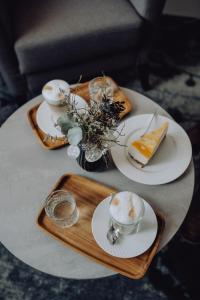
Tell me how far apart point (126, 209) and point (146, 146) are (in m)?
0.25

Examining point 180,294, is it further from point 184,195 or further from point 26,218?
point 26,218

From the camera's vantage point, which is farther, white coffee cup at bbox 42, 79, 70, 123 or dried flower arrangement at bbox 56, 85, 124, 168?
white coffee cup at bbox 42, 79, 70, 123

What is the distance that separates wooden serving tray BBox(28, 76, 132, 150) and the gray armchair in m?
0.32

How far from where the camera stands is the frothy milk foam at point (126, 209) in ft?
2.51

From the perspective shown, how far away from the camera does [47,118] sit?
1.07 meters

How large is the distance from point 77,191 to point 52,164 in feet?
0.40

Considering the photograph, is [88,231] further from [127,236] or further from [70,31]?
[70,31]

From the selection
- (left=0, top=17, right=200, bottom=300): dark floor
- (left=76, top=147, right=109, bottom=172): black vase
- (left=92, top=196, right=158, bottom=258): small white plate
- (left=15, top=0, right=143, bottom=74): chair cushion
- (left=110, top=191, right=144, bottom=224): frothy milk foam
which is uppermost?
(left=15, top=0, right=143, bottom=74): chair cushion

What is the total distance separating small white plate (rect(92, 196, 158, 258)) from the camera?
2.69 feet

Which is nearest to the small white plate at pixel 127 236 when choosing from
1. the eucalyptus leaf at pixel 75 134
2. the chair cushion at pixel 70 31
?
the eucalyptus leaf at pixel 75 134

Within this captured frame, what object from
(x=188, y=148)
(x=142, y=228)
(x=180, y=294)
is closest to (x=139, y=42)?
(x=188, y=148)

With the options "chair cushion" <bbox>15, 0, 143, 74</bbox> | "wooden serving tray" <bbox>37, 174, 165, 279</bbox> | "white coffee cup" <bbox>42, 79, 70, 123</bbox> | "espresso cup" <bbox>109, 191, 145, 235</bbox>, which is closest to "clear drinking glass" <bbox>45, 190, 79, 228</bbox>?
"wooden serving tray" <bbox>37, 174, 165, 279</bbox>

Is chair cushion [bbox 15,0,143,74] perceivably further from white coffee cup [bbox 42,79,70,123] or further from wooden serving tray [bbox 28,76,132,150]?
white coffee cup [bbox 42,79,70,123]

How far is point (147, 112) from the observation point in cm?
109
